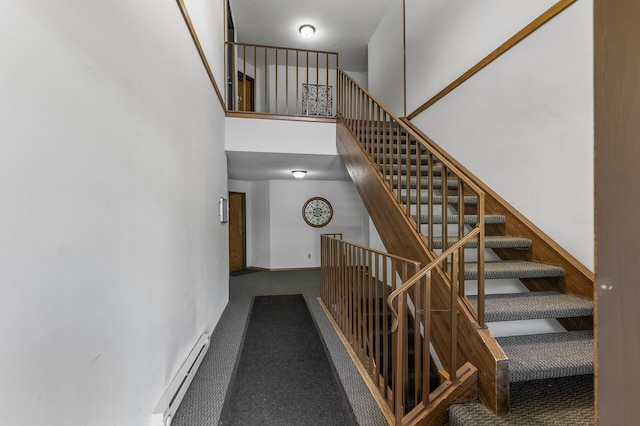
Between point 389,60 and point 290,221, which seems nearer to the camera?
point 389,60

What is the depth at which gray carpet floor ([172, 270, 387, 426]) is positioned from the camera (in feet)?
5.73

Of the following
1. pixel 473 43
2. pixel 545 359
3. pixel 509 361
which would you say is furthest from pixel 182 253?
pixel 473 43

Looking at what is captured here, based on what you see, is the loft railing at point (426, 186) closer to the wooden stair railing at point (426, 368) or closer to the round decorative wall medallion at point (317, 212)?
the wooden stair railing at point (426, 368)

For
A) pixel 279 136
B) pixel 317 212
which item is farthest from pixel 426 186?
pixel 317 212

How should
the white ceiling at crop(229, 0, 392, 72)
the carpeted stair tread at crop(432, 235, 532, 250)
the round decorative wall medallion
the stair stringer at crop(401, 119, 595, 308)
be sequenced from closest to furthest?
the stair stringer at crop(401, 119, 595, 308) < the carpeted stair tread at crop(432, 235, 532, 250) < the white ceiling at crop(229, 0, 392, 72) < the round decorative wall medallion

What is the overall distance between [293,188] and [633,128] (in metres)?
6.46

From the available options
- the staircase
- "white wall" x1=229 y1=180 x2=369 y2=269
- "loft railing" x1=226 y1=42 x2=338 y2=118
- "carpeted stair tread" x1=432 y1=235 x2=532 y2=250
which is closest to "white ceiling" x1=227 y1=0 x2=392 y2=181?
"loft railing" x1=226 y1=42 x2=338 y2=118

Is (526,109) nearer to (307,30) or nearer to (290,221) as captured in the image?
(307,30)

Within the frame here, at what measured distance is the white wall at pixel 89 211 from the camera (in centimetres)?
74

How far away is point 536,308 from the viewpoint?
1.75 m

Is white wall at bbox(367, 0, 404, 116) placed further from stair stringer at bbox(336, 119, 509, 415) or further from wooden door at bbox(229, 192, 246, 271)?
wooden door at bbox(229, 192, 246, 271)

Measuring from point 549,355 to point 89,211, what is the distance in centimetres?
229

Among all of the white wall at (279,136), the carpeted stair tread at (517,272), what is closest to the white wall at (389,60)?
the white wall at (279,136)

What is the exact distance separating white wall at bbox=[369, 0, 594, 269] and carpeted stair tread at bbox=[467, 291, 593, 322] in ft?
0.98
